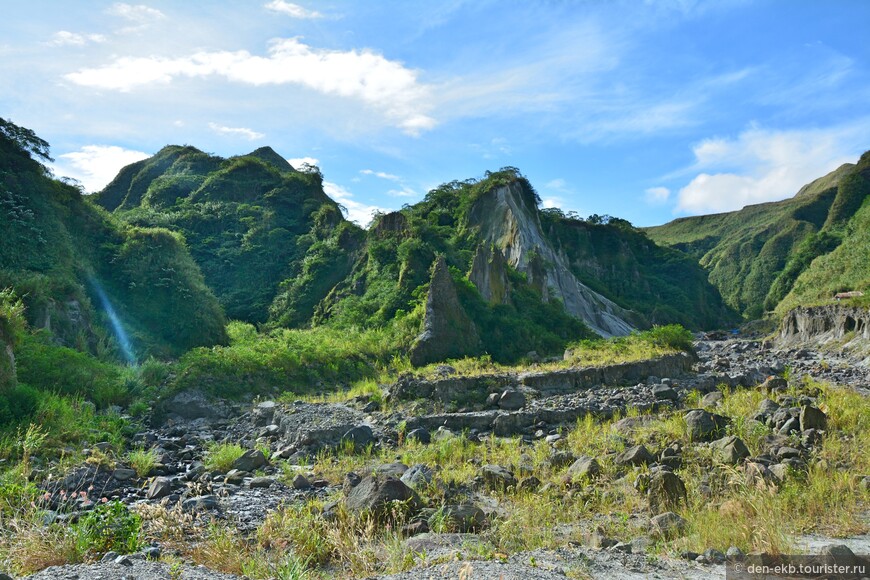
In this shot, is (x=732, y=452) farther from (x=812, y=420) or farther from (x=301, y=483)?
(x=301, y=483)

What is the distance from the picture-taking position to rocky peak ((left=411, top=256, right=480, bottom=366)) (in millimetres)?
22891

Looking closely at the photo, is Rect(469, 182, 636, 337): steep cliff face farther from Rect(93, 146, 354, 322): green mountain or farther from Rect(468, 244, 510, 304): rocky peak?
Rect(93, 146, 354, 322): green mountain

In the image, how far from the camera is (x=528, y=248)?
1564 inches

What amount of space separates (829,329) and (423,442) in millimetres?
33051

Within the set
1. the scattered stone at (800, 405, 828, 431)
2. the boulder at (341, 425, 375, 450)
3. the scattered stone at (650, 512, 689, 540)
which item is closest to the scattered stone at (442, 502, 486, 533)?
the scattered stone at (650, 512, 689, 540)

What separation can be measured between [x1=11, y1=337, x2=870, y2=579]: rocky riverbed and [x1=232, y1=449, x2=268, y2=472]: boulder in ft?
0.07

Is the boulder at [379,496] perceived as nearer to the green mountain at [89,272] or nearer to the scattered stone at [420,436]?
the scattered stone at [420,436]

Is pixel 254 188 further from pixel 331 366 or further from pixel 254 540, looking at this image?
pixel 254 540

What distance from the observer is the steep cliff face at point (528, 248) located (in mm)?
38438

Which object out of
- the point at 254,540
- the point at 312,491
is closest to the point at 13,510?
the point at 254,540

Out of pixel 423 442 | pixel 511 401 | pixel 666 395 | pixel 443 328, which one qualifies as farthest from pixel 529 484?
pixel 443 328

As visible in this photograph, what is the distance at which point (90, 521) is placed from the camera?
18.1 ft

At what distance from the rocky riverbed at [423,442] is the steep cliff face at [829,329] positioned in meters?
12.6

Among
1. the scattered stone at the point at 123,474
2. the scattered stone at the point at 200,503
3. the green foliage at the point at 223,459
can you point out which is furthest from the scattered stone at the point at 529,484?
the scattered stone at the point at 123,474
